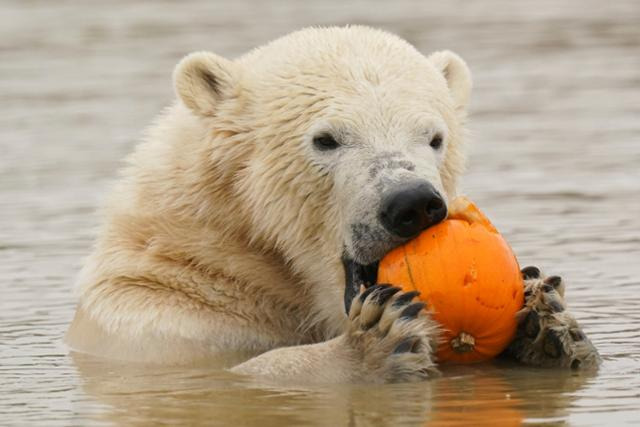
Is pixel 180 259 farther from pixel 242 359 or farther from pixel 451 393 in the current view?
pixel 451 393

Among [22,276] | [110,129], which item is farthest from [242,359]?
[110,129]

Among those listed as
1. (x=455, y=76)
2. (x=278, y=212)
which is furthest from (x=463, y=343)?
(x=455, y=76)

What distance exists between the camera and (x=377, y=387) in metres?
5.97

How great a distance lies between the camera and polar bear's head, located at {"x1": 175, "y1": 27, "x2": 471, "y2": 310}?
6.22 metres

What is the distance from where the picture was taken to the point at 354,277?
20.8 ft

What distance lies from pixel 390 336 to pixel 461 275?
0.31 metres

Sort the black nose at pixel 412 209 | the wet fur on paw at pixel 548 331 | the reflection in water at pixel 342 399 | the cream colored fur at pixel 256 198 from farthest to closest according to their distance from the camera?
1. the cream colored fur at pixel 256 198
2. the wet fur on paw at pixel 548 331
3. the black nose at pixel 412 209
4. the reflection in water at pixel 342 399

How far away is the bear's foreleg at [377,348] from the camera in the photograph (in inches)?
232

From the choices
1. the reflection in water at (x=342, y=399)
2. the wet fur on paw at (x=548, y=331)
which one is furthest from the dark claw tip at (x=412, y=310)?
the wet fur on paw at (x=548, y=331)

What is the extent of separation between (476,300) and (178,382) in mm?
1141

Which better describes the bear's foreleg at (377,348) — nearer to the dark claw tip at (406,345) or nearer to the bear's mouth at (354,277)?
the dark claw tip at (406,345)

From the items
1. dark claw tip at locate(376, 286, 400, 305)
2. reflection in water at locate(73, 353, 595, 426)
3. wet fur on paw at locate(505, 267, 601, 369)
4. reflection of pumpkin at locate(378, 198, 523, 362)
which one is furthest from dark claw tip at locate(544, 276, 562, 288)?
dark claw tip at locate(376, 286, 400, 305)

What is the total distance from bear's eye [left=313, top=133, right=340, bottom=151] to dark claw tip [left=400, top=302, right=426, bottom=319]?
2.71ft

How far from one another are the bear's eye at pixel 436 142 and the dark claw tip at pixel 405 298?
75cm
